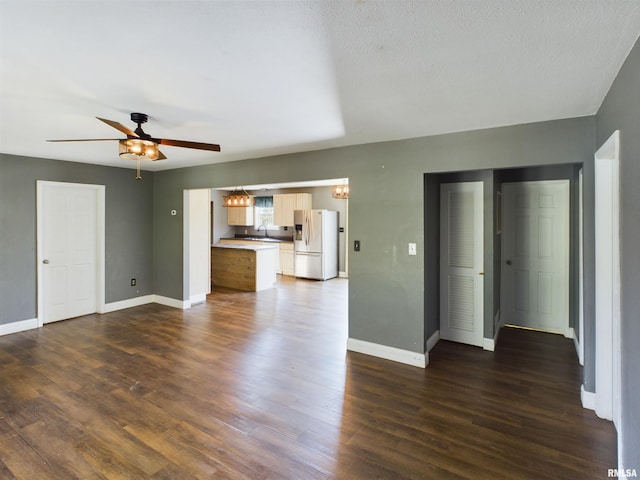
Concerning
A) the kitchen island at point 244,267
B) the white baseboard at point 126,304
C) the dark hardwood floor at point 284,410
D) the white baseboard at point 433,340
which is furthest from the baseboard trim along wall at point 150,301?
the white baseboard at point 433,340

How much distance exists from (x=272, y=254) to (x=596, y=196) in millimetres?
5948

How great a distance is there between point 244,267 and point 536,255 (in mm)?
5261

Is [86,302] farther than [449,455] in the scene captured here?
Yes

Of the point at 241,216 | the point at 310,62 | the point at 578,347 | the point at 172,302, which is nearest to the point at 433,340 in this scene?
the point at 578,347

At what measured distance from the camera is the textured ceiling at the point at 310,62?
4.75ft

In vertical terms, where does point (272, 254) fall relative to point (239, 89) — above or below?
below

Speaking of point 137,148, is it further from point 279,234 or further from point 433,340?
point 279,234

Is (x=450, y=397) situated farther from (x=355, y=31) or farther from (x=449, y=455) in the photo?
(x=355, y=31)

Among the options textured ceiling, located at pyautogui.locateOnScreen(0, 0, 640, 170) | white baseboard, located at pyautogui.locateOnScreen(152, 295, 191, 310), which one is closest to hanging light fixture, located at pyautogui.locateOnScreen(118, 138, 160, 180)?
textured ceiling, located at pyautogui.locateOnScreen(0, 0, 640, 170)

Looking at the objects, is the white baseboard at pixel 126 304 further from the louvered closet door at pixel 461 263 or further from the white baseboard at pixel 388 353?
the louvered closet door at pixel 461 263

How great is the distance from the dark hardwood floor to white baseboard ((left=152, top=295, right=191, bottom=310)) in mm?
1250

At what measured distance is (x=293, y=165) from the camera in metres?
4.35

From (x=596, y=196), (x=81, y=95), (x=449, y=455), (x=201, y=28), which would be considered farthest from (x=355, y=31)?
(x=449, y=455)

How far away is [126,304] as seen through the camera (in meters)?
5.78
